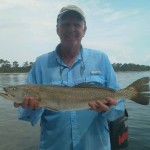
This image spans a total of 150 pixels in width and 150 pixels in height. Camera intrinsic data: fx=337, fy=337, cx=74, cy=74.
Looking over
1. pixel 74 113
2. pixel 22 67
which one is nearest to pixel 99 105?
pixel 74 113

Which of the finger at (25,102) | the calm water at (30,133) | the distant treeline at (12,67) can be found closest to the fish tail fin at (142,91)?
the finger at (25,102)

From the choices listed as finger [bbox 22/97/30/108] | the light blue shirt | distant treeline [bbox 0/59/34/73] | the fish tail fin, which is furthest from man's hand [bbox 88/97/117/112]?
distant treeline [bbox 0/59/34/73]

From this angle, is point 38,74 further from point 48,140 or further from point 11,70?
point 11,70

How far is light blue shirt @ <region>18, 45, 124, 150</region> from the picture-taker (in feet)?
16.4

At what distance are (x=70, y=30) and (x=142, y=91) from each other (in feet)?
4.83

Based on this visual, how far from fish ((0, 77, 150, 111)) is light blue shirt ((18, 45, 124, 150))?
0.41 feet

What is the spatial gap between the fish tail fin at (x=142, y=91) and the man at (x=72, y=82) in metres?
0.29

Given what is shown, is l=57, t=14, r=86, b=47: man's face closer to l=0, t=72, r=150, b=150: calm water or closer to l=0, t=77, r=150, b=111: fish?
l=0, t=77, r=150, b=111: fish

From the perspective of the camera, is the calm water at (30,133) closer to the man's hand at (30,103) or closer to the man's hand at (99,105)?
the man's hand at (99,105)

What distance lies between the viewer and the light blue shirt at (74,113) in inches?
197

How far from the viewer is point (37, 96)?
5.01m

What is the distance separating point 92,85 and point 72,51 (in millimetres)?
627

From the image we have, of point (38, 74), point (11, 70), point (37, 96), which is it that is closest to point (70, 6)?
point (38, 74)

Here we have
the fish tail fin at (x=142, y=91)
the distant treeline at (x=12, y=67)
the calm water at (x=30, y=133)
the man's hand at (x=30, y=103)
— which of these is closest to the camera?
the man's hand at (x=30, y=103)
